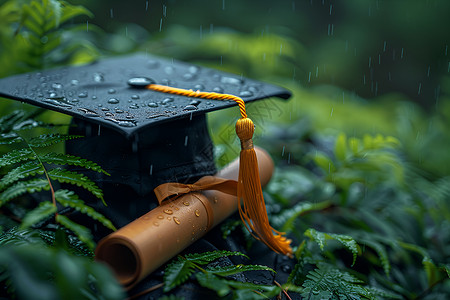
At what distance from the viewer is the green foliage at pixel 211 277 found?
1.66ft

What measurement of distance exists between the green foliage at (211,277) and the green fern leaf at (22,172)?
0.28 metres

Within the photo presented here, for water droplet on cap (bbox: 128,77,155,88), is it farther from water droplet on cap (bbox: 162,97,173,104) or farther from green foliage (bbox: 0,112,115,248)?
green foliage (bbox: 0,112,115,248)

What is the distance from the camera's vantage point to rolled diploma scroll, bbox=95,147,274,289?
522 mm

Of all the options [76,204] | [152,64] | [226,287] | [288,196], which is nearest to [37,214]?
[76,204]

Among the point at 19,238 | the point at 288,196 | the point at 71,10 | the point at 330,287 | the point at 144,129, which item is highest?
the point at 71,10

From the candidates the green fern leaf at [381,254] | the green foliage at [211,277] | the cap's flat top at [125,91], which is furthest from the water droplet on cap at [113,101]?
the green fern leaf at [381,254]

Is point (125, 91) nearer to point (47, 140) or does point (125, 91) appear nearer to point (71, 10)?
point (47, 140)

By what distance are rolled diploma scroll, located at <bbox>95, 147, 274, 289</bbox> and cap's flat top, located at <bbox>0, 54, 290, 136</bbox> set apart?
16 centimetres

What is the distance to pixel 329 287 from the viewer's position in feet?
2.06

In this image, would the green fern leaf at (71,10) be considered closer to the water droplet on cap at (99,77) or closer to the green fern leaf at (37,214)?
the water droplet on cap at (99,77)

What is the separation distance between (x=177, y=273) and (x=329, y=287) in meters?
0.29

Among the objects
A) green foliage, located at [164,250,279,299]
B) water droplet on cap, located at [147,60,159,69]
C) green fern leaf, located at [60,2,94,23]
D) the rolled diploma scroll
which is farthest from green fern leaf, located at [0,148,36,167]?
green fern leaf, located at [60,2,94,23]

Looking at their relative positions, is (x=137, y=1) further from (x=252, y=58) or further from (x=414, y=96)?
(x=414, y=96)

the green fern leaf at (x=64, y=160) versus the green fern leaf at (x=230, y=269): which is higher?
the green fern leaf at (x=64, y=160)
